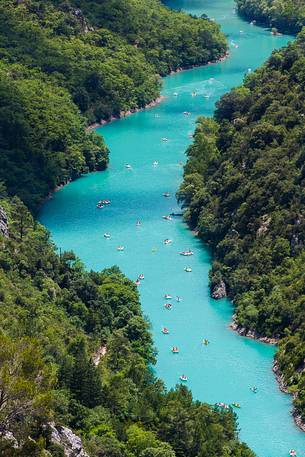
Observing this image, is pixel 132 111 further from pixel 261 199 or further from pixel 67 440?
pixel 67 440

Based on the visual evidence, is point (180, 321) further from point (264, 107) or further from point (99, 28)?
point (99, 28)

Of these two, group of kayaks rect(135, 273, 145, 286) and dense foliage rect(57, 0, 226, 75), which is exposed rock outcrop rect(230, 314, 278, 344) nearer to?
group of kayaks rect(135, 273, 145, 286)

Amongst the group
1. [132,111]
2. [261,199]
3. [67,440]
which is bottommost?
[132,111]

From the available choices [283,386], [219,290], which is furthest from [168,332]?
[283,386]

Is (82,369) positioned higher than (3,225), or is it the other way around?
(82,369)

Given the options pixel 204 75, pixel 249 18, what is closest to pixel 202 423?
pixel 204 75

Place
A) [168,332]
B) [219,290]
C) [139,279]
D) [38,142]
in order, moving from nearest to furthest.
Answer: [168,332], [219,290], [139,279], [38,142]

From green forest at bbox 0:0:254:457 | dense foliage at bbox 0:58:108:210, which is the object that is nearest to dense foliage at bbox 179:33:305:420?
green forest at bbox 0:0:254:457
